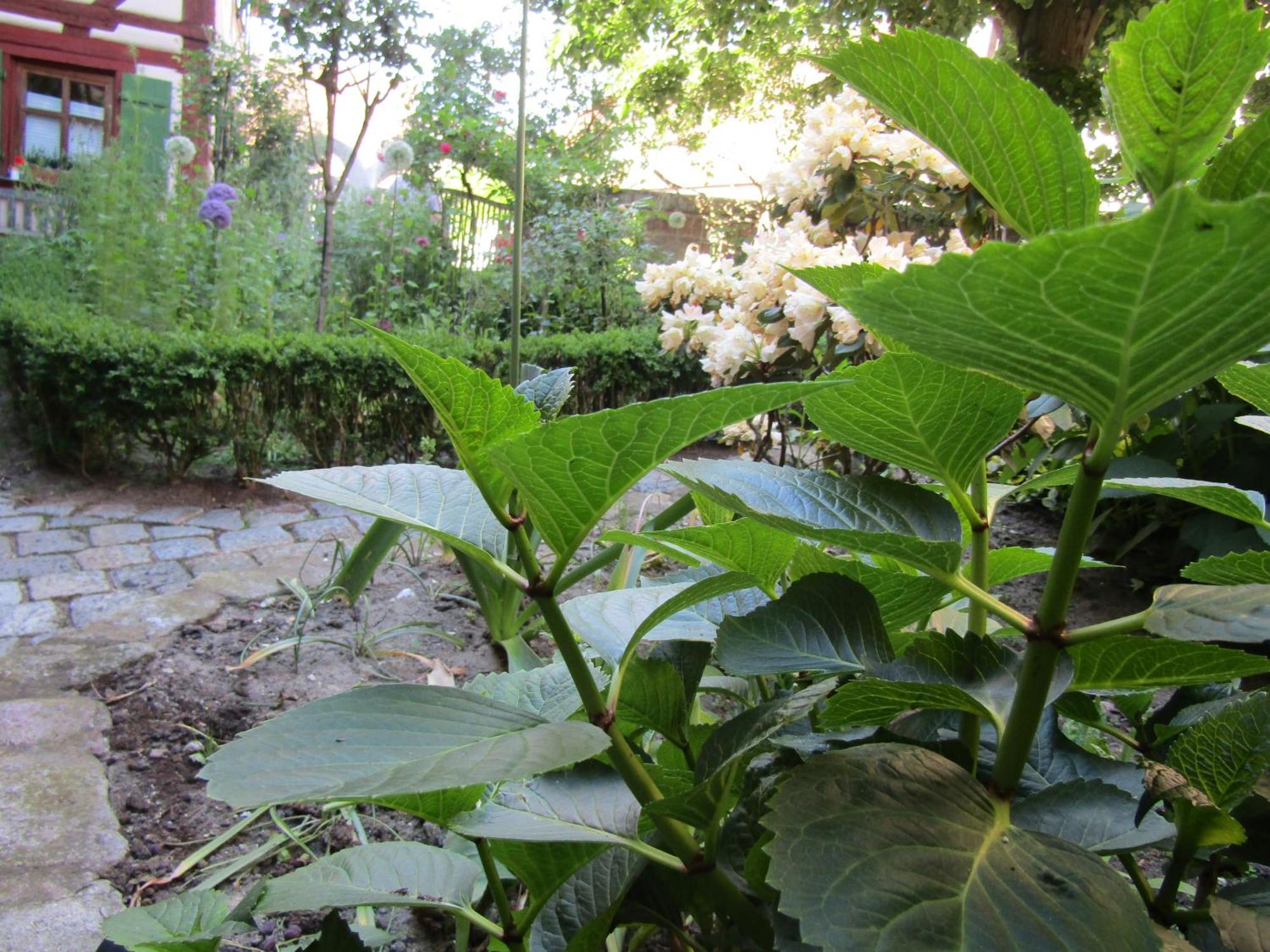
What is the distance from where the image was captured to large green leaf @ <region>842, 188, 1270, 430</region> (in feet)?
0.78

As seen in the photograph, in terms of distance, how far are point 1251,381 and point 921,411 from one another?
0.70ft

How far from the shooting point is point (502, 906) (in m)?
0.62

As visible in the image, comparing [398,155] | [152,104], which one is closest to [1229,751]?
[398,155]

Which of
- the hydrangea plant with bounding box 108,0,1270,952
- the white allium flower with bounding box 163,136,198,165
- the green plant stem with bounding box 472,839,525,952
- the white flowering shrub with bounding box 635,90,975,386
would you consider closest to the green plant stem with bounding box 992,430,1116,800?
the hydrangea plant with bounding box 108,0,1270,952

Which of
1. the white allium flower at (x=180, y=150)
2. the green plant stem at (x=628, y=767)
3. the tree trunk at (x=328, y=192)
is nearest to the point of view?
the green plant stem at (x=628, y=767)

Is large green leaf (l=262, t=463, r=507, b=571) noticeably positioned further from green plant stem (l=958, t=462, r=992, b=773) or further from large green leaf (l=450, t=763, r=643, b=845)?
green plant stem (l=958, t=462, r=992, b=773)

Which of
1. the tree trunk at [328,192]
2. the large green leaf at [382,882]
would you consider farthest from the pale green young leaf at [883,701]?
the tree trunk at [328,192]

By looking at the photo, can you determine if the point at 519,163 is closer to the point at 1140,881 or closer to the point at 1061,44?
the point at 1140,881

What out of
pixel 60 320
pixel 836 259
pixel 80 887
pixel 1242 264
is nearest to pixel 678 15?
pixel 60 320

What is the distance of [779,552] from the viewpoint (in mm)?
526

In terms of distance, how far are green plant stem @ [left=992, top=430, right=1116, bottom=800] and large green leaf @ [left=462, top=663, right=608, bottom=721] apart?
29cm

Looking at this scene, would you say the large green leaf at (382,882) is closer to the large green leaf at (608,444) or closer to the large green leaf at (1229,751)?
the large green leaf at (608,444)

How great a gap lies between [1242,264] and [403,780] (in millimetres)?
332

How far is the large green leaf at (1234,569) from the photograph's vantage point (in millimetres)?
430
